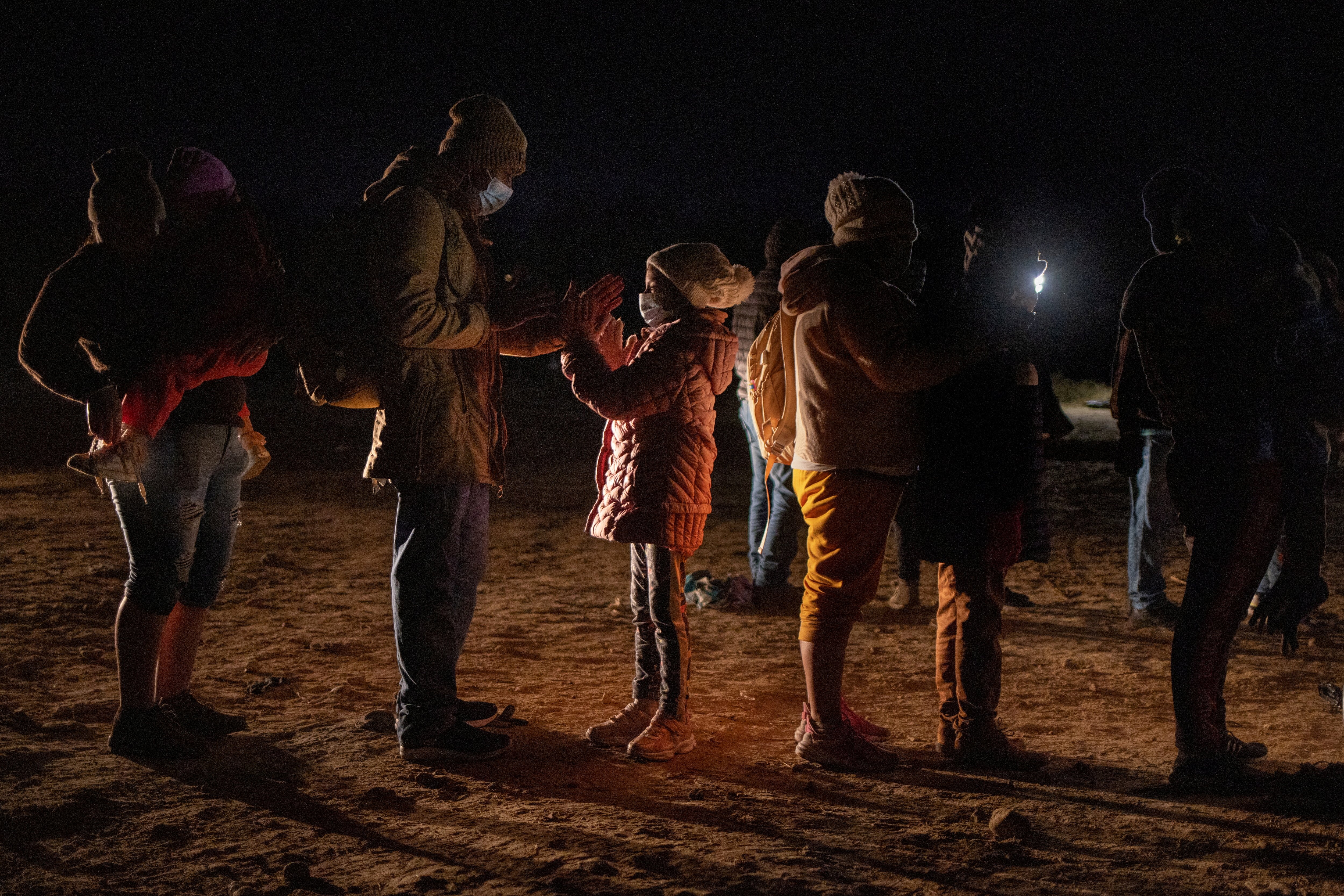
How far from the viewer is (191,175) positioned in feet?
12.9

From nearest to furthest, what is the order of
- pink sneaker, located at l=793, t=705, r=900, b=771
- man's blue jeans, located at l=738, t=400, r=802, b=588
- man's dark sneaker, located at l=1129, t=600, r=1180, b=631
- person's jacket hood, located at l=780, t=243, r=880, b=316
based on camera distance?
person's jacket hood, located at l=780, t=243, r=880, b=316, pink sneaker, located at l=793, t=705, r=900, b=771, man's dark sneaker, located at l=1129, t=600, r=1180, b=631, man's blue jeans, located at l=738, t=400, r=802, b=588

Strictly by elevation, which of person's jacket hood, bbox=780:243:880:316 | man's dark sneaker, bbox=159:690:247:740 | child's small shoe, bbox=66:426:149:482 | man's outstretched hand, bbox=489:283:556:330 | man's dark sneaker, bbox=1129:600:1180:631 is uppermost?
person's jacket hood, bbox=780:243:880:316

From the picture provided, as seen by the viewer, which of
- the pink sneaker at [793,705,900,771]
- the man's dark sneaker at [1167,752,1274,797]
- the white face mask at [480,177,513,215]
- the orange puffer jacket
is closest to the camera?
the man's dark sneaker at [1167,752,1274,797]

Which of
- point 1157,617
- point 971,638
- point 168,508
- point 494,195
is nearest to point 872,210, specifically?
point 494,195

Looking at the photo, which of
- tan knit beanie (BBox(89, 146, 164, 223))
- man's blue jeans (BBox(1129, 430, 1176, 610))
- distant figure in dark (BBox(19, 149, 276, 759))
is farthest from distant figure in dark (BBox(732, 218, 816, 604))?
tan knit beanie (BBox(89, 146, 164, 223))

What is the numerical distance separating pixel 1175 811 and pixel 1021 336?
1656 millimetres

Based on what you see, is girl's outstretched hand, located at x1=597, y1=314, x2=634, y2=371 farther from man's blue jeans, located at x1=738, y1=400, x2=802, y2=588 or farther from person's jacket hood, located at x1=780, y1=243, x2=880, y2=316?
man's blue jeans, located at x1=738, y1=400, x2=802, y2=588

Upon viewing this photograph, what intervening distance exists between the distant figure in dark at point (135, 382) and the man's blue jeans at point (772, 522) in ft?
10.6

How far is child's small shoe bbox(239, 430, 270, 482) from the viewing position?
4277mm

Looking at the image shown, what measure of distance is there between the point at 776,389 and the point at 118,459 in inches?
92.4

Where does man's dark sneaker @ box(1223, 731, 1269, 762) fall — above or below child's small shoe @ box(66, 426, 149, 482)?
below

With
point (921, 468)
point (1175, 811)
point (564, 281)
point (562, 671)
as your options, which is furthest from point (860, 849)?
point (564, 281)

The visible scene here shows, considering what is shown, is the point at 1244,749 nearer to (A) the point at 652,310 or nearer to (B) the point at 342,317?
(A) the point at 652,310

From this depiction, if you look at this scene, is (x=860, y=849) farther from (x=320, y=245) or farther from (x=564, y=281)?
(x=564, y=281)
